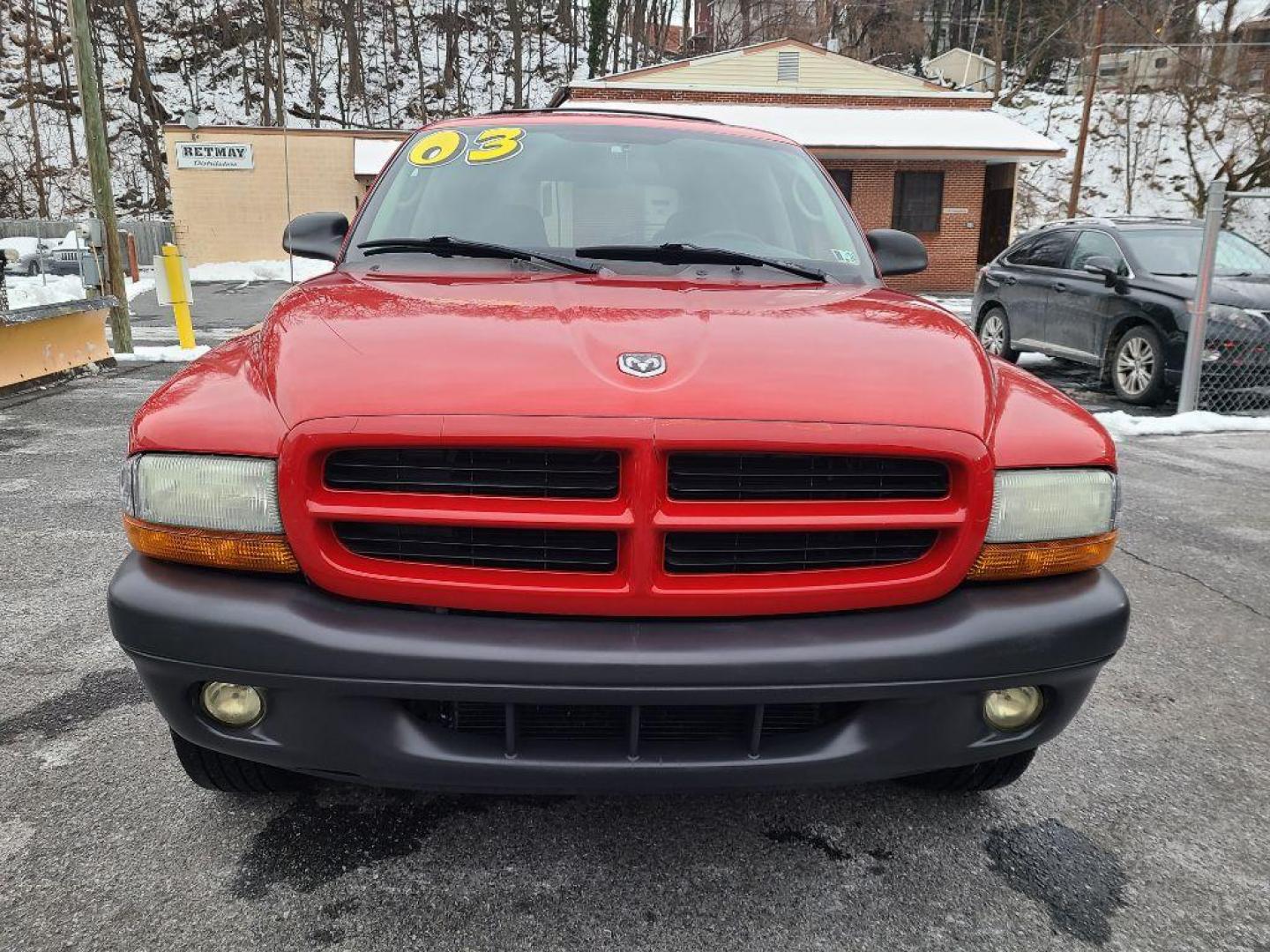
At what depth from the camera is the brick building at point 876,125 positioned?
21312 mm

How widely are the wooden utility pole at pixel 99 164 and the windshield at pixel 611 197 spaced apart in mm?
8497

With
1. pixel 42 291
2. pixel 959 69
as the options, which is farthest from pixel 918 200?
pixel 959 69

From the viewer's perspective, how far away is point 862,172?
22.4m

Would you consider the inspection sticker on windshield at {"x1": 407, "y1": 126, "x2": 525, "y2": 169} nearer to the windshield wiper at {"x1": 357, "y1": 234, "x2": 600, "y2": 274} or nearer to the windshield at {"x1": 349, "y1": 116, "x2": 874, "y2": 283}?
the windshield at {"x1": 349, "y1": 116, "x2": 874, "y2": 283}

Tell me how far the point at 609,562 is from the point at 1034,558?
2.85 ft

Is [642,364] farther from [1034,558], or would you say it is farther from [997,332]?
[997,332]

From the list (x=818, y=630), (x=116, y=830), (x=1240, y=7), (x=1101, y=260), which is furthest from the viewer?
(x=1240, y=7)

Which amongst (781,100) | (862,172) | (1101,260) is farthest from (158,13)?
(1101,260)

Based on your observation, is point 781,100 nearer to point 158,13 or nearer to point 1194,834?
point 1194,834

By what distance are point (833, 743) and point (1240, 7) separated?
5248 centimetres

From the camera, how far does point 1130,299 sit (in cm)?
825

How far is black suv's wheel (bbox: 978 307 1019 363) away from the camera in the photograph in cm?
1012

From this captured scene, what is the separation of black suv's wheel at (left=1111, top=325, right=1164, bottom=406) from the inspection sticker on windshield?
6942 mm

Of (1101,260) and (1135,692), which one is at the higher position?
(1101,260)
